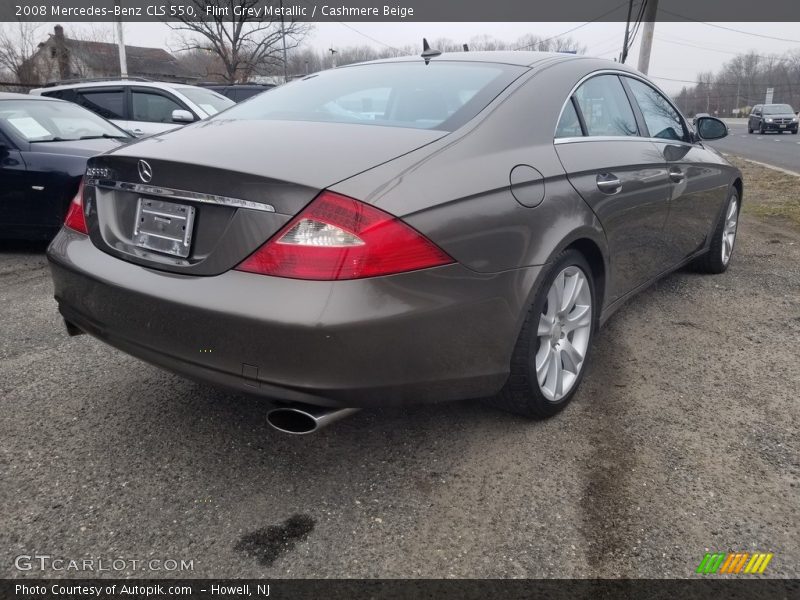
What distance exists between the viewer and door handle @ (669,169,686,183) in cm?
368

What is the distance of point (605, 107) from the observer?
129 inches

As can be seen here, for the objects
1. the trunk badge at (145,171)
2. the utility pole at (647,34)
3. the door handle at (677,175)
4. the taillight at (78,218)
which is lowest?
the taillight at (78,218)

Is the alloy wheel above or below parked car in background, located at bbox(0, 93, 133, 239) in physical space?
below

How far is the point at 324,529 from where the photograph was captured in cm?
206

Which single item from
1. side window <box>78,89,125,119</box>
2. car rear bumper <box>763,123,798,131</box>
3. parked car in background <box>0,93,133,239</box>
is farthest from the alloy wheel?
car rear bumper <box>763,123,798,131</box>

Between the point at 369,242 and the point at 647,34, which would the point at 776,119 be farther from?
the point at 369,242

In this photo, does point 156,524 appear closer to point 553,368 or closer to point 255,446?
point 255,446

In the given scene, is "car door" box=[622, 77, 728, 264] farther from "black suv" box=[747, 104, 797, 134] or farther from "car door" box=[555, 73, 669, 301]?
"black suv" box=[747, 104, 797, 134]

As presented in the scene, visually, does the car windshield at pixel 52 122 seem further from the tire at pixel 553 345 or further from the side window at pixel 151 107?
the tire at pixel 553 345

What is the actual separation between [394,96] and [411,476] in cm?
158

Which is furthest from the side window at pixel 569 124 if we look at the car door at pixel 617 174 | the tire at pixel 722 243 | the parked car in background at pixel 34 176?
the parked car in background at pixel 34 176

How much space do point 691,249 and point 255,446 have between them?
3.22 meters

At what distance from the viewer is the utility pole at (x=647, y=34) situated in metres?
19.6

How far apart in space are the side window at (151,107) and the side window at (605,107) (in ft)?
23.0
